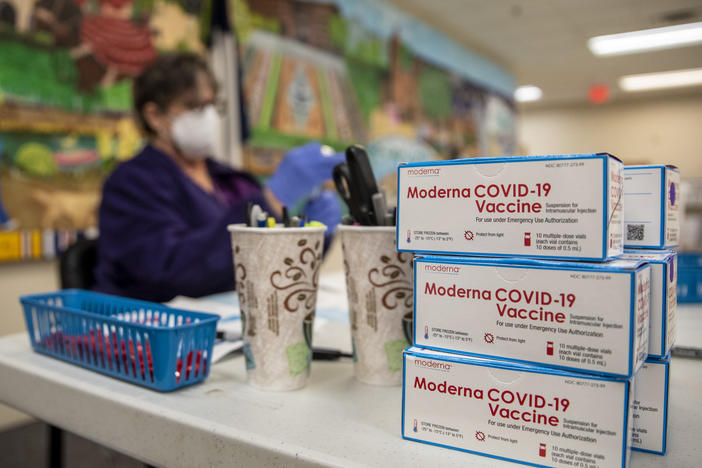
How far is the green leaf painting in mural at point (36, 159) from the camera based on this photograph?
1699 millimetres

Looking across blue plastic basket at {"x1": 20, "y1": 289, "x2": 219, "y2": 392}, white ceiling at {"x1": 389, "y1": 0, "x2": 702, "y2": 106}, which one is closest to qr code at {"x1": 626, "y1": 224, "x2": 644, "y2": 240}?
blue plastic basket at {"x1": 20, "y1": 289, "x2": 219, "y2": 392}

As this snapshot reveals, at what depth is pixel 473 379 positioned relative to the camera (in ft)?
1.27

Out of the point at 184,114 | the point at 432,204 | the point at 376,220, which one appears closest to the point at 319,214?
the point at 184,114

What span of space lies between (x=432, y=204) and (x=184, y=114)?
1008 mm

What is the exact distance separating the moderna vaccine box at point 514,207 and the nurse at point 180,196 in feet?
1.47

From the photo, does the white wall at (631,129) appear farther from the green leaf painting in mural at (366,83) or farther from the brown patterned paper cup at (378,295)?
the brown patterned paper cup at (378,295)

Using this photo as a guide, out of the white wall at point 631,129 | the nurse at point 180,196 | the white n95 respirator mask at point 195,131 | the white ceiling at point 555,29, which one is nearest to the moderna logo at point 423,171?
the nurse at point 180,196

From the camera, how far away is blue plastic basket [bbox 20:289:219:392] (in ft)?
1.65

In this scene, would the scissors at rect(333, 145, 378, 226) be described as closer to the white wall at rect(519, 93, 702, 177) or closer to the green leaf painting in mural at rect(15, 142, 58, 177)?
the green leaf painting in mural at rect(15, 142, 58, 177)

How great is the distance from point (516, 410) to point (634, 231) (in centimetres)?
18

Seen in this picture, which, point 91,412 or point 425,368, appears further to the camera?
point 91,412

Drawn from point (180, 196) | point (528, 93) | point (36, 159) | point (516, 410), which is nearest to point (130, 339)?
point (516, 410)

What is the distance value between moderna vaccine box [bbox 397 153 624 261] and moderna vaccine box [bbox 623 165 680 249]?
46 mm

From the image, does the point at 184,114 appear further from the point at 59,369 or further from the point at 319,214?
the point at 59,369
